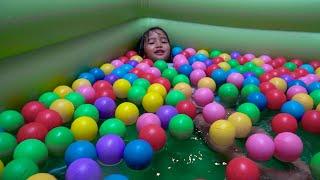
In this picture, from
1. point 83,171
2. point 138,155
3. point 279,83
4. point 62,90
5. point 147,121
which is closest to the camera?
point 83,171

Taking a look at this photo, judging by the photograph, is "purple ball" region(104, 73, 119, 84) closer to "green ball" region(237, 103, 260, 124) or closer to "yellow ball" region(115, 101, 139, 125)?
"yellow ball" region(115, 101, 139, 125)

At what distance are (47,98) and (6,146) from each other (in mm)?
369

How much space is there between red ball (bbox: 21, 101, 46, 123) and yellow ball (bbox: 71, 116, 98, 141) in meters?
0.21

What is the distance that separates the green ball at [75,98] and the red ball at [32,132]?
267 mm

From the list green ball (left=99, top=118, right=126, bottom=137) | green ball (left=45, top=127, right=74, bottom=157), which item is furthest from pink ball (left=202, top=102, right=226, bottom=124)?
green ball (left=45, top=127, right=74, bottom=157)

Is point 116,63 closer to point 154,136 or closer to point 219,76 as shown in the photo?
point 219,76

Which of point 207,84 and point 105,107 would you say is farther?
point 207,84

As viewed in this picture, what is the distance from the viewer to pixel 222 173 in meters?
1.09

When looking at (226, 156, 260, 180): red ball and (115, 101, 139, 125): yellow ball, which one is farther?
(115, 101, 139, 125): yellow ball

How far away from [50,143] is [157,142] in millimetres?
372

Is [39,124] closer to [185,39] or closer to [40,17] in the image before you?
[40,17]

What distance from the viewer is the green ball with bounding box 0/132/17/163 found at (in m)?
1.04

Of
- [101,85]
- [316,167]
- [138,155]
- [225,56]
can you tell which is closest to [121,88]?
[101,85]

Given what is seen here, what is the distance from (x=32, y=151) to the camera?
1017 mm
